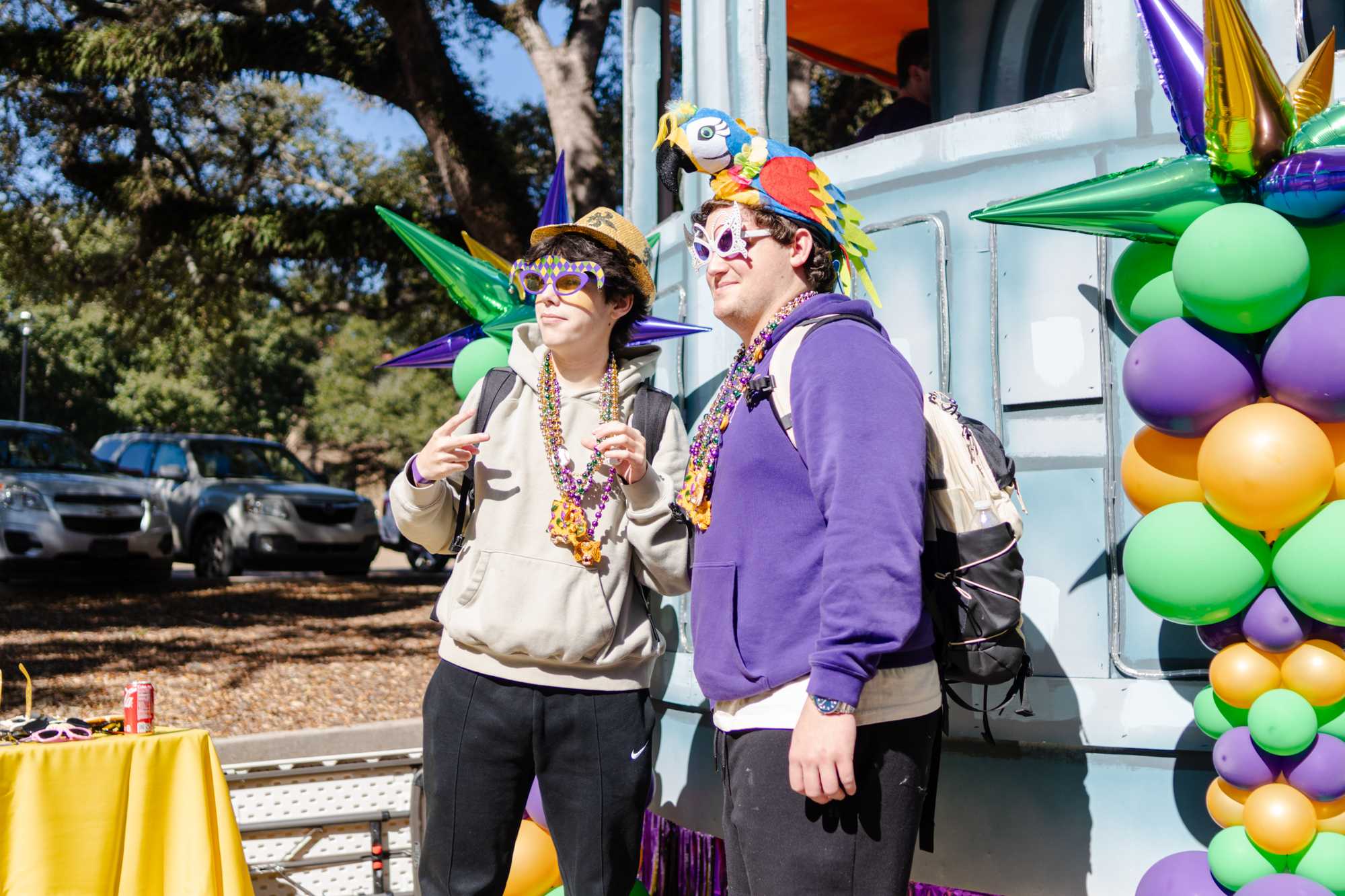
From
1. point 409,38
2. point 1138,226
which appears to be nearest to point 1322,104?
point 1138,226

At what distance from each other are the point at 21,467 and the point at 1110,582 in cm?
1154

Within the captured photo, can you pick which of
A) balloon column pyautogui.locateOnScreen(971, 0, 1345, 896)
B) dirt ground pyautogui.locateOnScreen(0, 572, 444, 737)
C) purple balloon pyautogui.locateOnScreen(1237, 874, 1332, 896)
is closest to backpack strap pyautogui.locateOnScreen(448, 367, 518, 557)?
balloon column pyautogui.locateOnScreen(971, 0, 1345, 896)

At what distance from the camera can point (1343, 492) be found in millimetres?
2523

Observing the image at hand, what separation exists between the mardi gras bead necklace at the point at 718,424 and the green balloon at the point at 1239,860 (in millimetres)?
1334

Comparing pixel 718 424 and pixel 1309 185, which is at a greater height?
pixel 1309 185

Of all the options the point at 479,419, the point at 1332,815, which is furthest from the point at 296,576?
the point at 1332,815

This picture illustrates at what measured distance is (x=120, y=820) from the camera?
350 centimetres

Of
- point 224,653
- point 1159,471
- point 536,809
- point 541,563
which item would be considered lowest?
point 224,653

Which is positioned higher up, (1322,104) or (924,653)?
(1322,104)

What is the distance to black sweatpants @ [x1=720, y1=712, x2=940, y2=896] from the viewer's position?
217 cm

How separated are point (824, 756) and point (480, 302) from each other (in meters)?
2.65

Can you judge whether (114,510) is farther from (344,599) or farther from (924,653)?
(924,653)

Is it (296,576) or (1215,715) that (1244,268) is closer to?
(1215,715)

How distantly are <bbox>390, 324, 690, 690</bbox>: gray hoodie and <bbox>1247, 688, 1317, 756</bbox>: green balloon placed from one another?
1.31 metres
